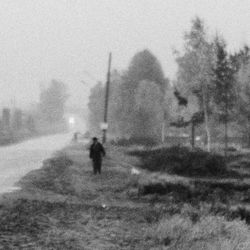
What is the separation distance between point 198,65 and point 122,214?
118 feet

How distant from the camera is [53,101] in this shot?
477 feet

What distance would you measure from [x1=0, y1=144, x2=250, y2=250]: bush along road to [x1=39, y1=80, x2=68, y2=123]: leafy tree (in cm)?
12184

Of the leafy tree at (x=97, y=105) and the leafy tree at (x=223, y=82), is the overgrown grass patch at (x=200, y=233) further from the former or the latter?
the leafy tree at (x=97, y=105)

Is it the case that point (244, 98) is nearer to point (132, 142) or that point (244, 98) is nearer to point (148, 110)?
point (132, 142)

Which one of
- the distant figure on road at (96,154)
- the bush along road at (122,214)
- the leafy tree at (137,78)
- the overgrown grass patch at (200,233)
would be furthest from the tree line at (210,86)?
the overgrown grass patch at (200,233)

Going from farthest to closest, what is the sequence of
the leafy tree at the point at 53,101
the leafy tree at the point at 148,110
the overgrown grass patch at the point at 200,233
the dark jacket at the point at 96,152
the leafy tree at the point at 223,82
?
the leafy tree at the point at 53,101 → the leafy tree at the point at 148,110 → the leafy tree at the point at 223,82 → the dark jacket at the point at 96,152 → the overgrown grass patch at the point at 200,233

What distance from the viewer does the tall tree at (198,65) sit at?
155 ft

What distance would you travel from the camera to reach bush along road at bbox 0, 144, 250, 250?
379 inches

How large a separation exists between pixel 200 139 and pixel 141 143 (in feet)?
60.6

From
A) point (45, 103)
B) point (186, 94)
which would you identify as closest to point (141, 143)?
point (186, 94)

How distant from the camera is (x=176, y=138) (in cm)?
6594

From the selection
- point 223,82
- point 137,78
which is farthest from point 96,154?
point 137,78

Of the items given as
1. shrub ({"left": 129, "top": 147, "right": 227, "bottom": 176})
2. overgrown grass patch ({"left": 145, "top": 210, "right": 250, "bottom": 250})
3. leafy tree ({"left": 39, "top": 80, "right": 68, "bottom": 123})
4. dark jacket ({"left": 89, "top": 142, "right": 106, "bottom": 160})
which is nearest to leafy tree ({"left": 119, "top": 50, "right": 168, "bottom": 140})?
shrub ({"left": 129, "top": 147, "right": 227, "bottom": 176})

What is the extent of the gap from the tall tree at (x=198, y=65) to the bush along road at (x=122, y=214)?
26861 mm
